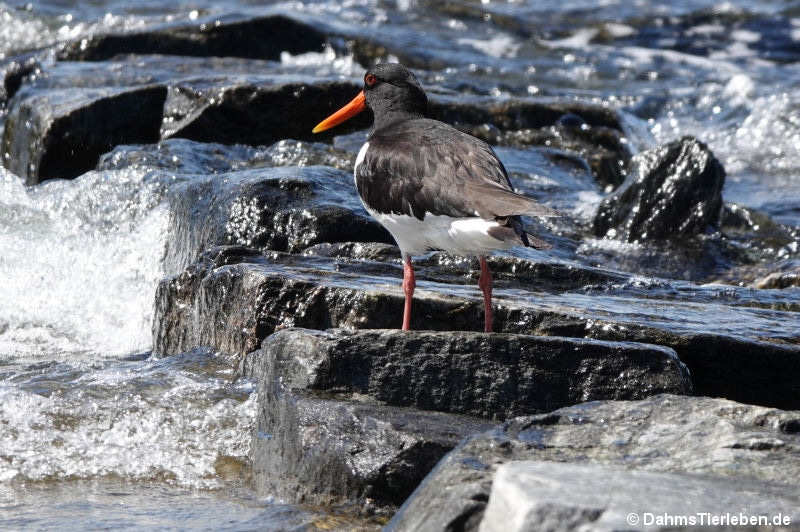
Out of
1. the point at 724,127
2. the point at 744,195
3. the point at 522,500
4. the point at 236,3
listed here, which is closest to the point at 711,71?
the point at 724,127

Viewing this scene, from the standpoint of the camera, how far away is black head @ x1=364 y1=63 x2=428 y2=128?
5.86m

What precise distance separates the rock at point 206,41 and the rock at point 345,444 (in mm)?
9471

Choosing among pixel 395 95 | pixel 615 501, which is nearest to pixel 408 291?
pixel 395 95

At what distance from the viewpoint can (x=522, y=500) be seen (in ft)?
8.50

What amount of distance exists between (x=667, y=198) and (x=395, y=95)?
159 inches

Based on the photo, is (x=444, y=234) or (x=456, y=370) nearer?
(x=456, y=370)

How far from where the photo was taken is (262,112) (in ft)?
33.4

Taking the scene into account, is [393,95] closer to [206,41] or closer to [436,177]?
[436,177]

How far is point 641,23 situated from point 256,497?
15.2 metres

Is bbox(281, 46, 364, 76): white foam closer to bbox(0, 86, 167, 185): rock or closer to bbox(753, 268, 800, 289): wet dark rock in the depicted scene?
bbox(0, 86, 167, 185): rock

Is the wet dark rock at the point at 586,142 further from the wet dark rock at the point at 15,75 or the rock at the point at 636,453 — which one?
the rock at the point at 636,453

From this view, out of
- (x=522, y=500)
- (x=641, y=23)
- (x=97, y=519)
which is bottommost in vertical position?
(x=97, y=519)

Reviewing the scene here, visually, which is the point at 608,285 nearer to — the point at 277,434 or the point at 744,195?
the point at 277,434

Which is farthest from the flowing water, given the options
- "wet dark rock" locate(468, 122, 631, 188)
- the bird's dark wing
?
the bird's dark wing
